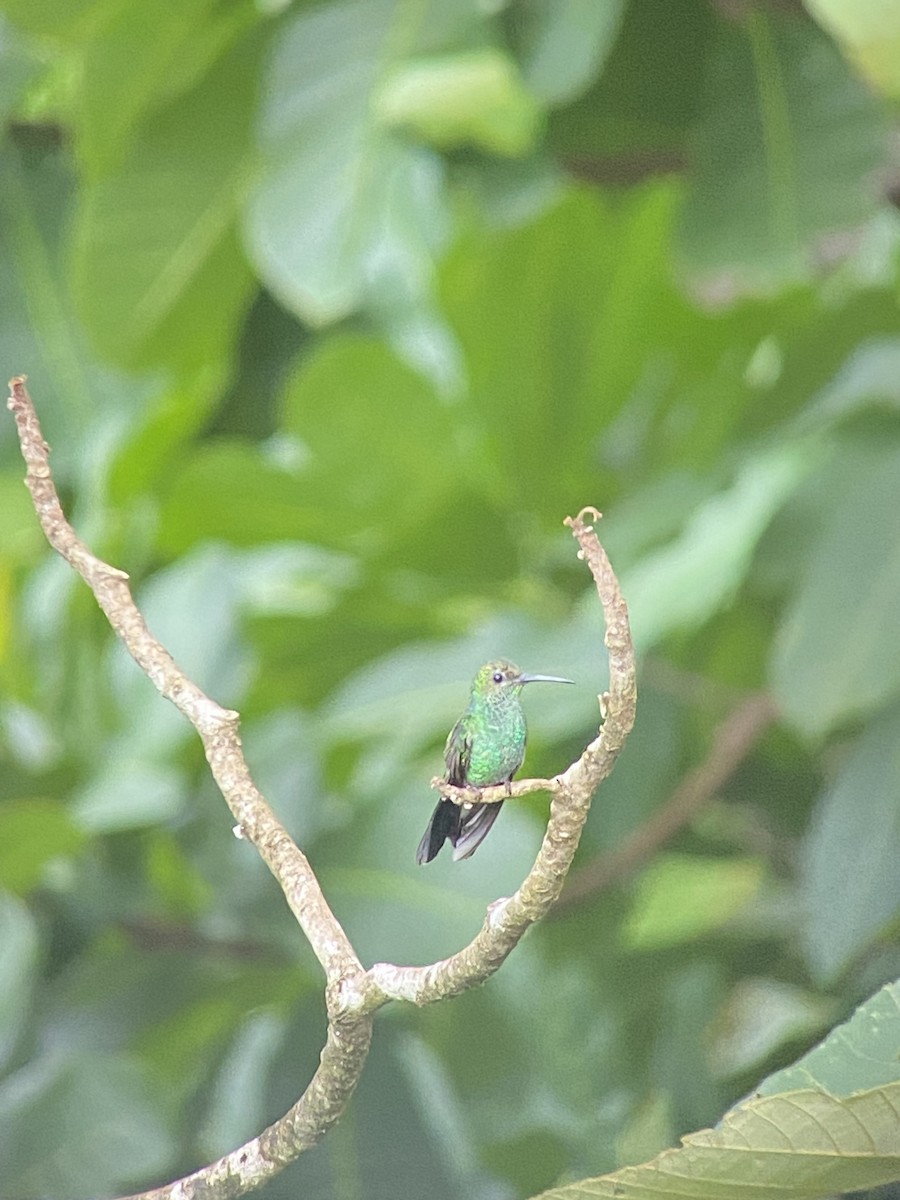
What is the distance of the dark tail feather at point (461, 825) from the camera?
14.2 inches

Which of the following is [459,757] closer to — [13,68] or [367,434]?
[367,434]

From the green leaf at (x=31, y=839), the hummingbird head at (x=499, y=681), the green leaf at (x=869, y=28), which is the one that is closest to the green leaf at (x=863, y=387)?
the green leaf at (x=869, y=28)

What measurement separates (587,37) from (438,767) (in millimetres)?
443

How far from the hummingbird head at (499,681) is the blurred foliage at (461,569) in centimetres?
40

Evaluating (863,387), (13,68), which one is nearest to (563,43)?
(863,387)

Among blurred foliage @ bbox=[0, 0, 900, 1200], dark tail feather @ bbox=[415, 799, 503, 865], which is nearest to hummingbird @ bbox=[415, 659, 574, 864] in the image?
Result: dark tail feather @ bbox=[415, 799, 503, 865]

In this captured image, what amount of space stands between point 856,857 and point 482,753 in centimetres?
53

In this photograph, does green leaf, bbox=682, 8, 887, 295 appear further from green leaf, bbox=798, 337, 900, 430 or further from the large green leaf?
the large green leaf

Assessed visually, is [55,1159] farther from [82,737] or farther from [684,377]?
[684,377]

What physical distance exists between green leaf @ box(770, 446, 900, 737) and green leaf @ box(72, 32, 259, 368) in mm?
469

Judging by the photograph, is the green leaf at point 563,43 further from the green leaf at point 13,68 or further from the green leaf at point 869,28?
the green leaf at point 13,68

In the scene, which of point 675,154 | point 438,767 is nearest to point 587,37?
point 675,154

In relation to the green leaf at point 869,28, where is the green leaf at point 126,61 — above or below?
above

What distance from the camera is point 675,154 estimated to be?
1.10 metres
